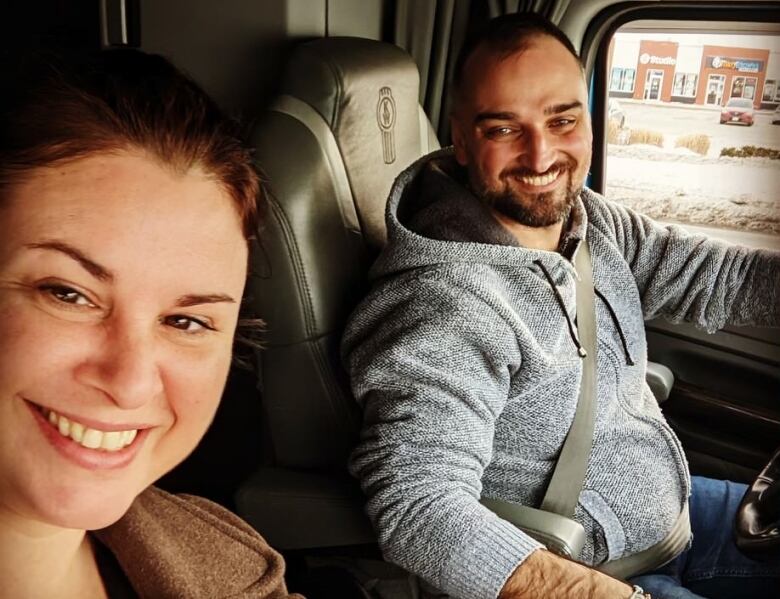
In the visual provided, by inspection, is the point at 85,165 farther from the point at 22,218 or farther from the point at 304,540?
the point at 304,540

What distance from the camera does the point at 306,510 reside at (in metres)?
1.65

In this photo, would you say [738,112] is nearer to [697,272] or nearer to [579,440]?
[697,272]

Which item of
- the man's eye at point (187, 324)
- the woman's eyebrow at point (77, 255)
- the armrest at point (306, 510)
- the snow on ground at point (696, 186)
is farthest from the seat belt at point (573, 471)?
the woman's eyebrow at point (77, 255)

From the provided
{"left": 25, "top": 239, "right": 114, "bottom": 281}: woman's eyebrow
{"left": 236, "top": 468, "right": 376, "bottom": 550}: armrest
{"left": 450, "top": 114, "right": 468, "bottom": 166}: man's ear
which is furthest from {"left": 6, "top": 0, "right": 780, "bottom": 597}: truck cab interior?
{"left": 25, "top": 239, "right": 114, "bottom": 281}: woman's eyebrow

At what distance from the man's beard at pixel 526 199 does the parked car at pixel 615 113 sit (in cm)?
77

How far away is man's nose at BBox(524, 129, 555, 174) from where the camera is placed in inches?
71.4

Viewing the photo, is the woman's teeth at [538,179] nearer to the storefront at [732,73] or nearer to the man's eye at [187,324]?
the storefront at [732,73]

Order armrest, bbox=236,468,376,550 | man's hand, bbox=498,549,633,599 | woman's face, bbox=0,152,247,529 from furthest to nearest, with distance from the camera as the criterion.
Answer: armrest, bbox=236,468,376,550 < man's hand, bbox=498,549,633,599 < woman's face, bbox=0,152,247,529

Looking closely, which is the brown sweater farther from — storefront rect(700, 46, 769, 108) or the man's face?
storefront rect(700, 46, 769, 108)

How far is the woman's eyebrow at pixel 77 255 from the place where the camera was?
0.80m

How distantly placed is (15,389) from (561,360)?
1.16 meters

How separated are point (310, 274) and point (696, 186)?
140cm

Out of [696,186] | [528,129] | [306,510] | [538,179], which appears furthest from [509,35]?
[306,510]

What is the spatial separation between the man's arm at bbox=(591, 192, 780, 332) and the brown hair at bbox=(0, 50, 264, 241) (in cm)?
128
